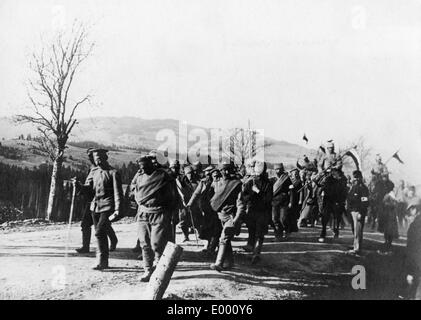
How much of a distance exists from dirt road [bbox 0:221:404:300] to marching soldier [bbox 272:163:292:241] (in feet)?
1.30

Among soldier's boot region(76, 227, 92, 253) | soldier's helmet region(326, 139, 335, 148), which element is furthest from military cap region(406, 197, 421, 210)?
soldier's boot region(76, 227, 92, 253)

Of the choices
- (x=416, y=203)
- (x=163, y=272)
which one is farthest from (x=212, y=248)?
(x=416, y=203)

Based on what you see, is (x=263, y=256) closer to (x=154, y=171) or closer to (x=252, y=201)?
(x=252, y=201)

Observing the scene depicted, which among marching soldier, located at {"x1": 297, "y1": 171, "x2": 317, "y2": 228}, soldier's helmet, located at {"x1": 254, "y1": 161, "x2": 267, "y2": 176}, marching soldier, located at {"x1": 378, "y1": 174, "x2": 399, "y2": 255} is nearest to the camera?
soldier's helmet, located at {"x1": 254, "y1": 161, "x2": 267, "y2": 176}

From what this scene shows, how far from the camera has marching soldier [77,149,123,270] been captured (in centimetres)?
827

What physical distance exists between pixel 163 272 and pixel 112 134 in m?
6.90

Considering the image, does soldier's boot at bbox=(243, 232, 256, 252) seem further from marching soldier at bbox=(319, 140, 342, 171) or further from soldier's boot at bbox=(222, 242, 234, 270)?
marching soldier at bbox=(319, 140, 342, 171)

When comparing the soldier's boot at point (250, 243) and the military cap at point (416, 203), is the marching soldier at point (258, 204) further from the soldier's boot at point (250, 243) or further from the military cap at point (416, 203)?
the military cap at point (416, 203)

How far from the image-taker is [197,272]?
845cm

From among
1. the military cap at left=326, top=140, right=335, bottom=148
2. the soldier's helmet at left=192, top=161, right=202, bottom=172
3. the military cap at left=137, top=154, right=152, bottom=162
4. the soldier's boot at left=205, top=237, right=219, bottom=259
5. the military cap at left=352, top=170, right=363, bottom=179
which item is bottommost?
the soldier's boot at left=205, top=237, right=219, bottom=259

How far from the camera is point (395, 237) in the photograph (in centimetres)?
1202

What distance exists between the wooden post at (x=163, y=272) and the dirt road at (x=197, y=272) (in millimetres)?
240

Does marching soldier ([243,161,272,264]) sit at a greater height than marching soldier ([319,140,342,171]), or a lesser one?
lesser
